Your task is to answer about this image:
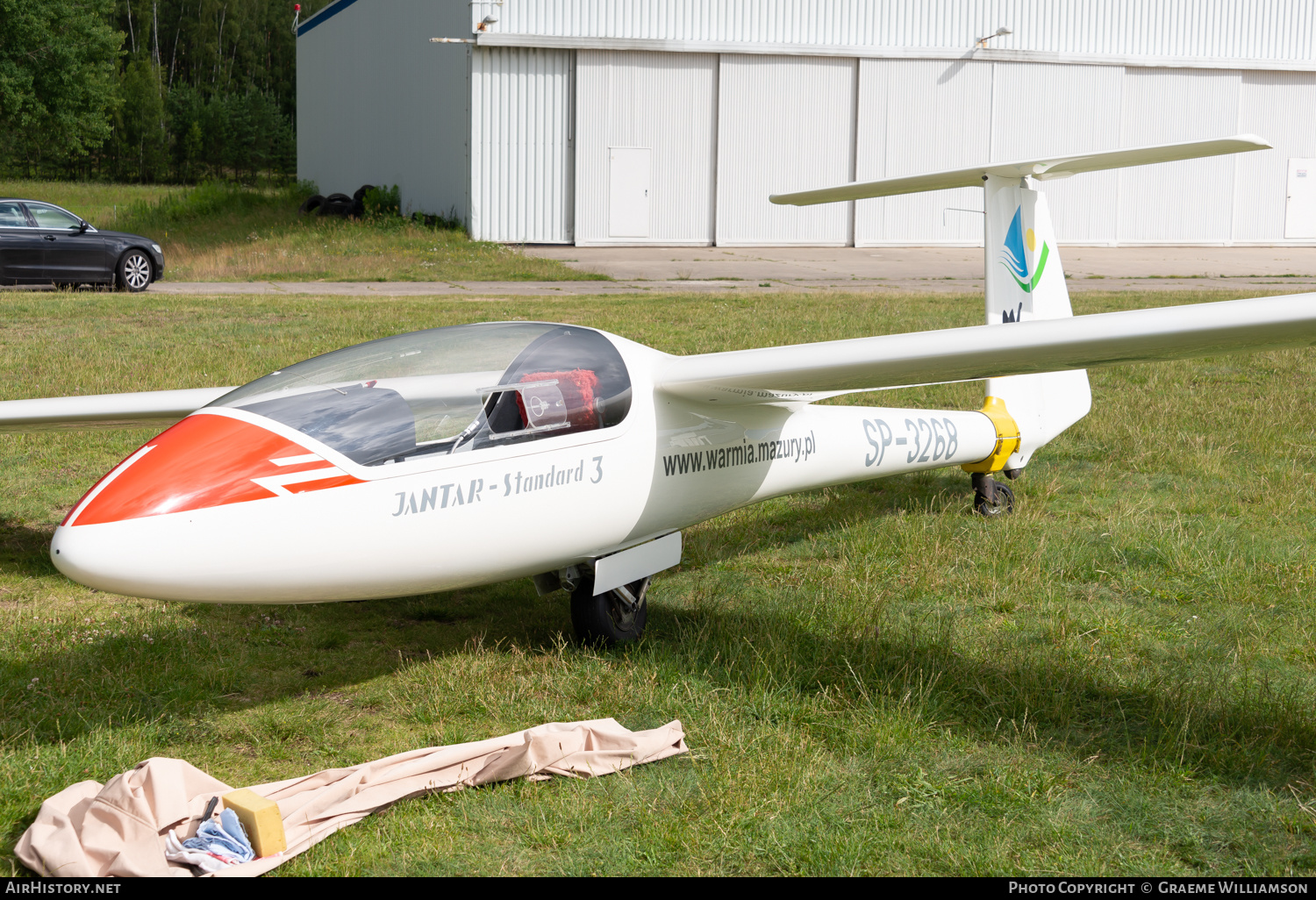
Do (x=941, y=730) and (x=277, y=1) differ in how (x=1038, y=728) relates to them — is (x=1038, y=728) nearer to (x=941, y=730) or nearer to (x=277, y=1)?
(x=941, y=730)

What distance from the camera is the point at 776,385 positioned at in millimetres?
5461

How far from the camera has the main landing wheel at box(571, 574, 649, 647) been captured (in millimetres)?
5520

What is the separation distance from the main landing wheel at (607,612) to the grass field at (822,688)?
4.3 inches

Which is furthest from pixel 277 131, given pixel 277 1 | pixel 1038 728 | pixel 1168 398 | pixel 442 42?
pixel 1038 728

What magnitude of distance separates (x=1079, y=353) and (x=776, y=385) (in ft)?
4.55

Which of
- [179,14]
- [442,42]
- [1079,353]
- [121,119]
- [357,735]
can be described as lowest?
[357,735]

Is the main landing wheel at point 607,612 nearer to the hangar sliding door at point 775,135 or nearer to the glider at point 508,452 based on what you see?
the glider at point 508,452

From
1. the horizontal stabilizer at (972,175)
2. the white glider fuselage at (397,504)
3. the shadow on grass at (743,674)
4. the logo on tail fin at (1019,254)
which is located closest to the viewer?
the white glider fuselage at (397,504)

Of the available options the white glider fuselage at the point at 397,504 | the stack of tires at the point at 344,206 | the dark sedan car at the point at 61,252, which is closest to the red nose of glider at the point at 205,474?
the white glider fuselage at the point at 397,504

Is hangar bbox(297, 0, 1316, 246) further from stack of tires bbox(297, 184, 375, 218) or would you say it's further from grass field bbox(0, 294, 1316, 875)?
grass field bbox(0, 294, 1316, 875)

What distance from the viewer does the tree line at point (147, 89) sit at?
55875 mm

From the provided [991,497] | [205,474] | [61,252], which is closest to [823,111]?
[61,252]

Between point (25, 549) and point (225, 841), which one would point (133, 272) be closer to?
point (25, 549)

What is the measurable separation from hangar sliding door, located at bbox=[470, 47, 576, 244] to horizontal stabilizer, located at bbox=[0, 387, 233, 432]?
23.1m
